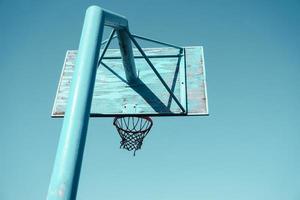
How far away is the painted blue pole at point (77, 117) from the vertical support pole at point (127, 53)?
0.84m

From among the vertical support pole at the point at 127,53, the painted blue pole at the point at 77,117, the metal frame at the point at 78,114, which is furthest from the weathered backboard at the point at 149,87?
the painted blue pole at the point at 77,117

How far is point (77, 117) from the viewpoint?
1.79 metres

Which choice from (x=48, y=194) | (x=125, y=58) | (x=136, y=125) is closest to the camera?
(x=48, y=194)

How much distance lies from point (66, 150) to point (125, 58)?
2.03 m

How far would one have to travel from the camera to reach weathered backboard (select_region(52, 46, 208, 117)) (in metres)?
3.63

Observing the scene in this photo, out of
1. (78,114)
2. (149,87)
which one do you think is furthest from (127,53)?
(78,114)

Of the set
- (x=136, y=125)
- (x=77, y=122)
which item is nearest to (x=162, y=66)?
(x=136, y=125)

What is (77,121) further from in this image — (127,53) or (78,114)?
(127,53)

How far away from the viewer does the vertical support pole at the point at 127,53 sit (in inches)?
125

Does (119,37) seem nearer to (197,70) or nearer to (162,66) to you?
(162,66)

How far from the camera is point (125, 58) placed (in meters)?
3.51

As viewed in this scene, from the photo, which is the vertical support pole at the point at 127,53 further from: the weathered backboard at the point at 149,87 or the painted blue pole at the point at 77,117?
the painted blue pole at the point at 77,117

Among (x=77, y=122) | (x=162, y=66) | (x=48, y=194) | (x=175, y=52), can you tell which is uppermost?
(x=175, y=52)

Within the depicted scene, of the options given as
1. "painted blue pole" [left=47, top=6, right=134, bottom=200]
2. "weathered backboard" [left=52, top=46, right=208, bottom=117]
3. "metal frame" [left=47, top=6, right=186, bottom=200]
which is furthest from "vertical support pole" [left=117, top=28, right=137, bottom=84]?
"painted blue pole" [left=47, top=6, right=134, bottom=200]
